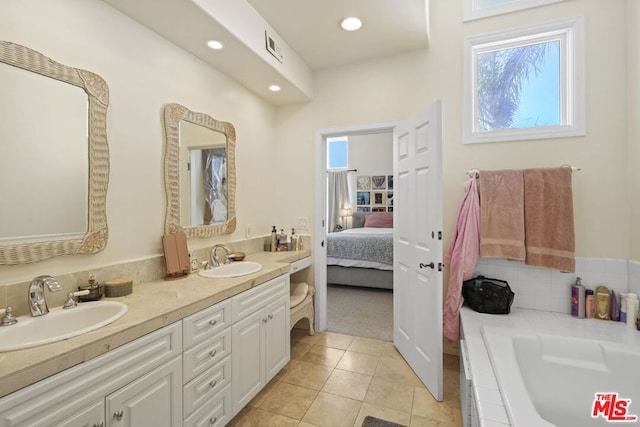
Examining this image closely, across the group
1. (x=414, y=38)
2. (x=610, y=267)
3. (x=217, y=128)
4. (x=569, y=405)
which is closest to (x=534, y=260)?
(x=610, y=267)

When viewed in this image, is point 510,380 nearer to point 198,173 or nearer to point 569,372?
point 569,372

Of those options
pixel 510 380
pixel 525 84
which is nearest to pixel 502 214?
pixel 525 84

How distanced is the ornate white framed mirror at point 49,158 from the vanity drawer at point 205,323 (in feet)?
2.21

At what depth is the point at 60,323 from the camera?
132 centimetres

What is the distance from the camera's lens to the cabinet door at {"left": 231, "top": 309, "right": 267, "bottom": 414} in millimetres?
1787

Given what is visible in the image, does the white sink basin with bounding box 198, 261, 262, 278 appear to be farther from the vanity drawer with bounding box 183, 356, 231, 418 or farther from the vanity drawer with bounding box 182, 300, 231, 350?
the vanity drawer with bounding box 183, 356, 231, 418

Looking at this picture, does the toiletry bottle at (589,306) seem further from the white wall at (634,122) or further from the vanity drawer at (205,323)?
the vanity drawer at (205,323)

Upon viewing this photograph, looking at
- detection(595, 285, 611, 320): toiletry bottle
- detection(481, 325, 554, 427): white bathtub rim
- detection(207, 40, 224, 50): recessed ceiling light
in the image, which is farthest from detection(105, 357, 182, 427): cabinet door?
detection(595, 285, 611, 320): toiletry bottle

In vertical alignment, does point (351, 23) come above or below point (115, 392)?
above

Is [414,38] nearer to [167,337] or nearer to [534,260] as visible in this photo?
[534,260]

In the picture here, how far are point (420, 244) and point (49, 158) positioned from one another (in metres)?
2.33

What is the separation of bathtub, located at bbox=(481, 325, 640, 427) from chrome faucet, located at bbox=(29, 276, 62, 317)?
211 centimetres

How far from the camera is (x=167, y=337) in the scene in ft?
4.46

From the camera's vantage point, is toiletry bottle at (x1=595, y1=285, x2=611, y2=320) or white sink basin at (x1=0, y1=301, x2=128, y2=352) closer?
white sink basin at (x1=0, y1=301, x2=128, y2=352)
